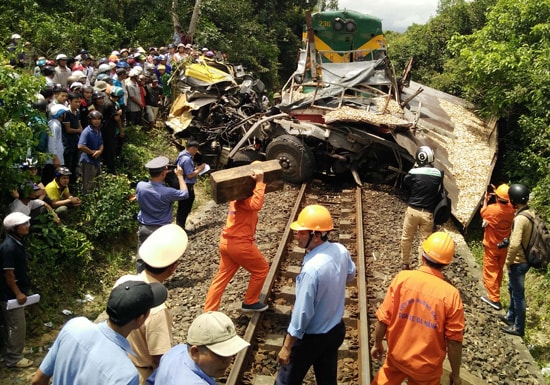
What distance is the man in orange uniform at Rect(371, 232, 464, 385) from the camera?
10.9ft

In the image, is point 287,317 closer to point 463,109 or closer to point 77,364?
point 77,364

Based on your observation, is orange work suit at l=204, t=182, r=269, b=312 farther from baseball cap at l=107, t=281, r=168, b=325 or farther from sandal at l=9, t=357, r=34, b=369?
baseball cap at l=107, t=281, r=168, b=325

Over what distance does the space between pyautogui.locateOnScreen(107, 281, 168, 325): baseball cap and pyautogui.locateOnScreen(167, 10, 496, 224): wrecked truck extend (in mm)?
6672

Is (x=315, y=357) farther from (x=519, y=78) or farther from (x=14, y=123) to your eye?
(x=519, y=78)

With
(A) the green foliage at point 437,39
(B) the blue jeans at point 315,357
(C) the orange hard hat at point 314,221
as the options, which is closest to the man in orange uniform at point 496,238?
(B) the blue jeans at point 315,357

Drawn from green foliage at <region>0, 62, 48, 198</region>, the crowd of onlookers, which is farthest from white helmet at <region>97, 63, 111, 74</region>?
green foliage at <region>0, 62, 48, 198</region>

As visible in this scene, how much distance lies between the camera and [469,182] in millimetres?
9742

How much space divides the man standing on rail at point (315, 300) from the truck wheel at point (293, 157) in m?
5.45

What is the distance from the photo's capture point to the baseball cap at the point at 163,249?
314 centimetres

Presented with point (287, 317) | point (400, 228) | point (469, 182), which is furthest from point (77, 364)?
point (469, 182)

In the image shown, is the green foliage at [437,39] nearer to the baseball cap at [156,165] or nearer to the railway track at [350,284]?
the railway track at [350,284]

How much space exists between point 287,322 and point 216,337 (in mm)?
2955

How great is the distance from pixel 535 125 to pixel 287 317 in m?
7.06

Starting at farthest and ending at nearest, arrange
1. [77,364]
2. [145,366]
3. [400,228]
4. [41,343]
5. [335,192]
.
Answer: [335,192], [400,228], [41,343], [145,366], [77,364]
